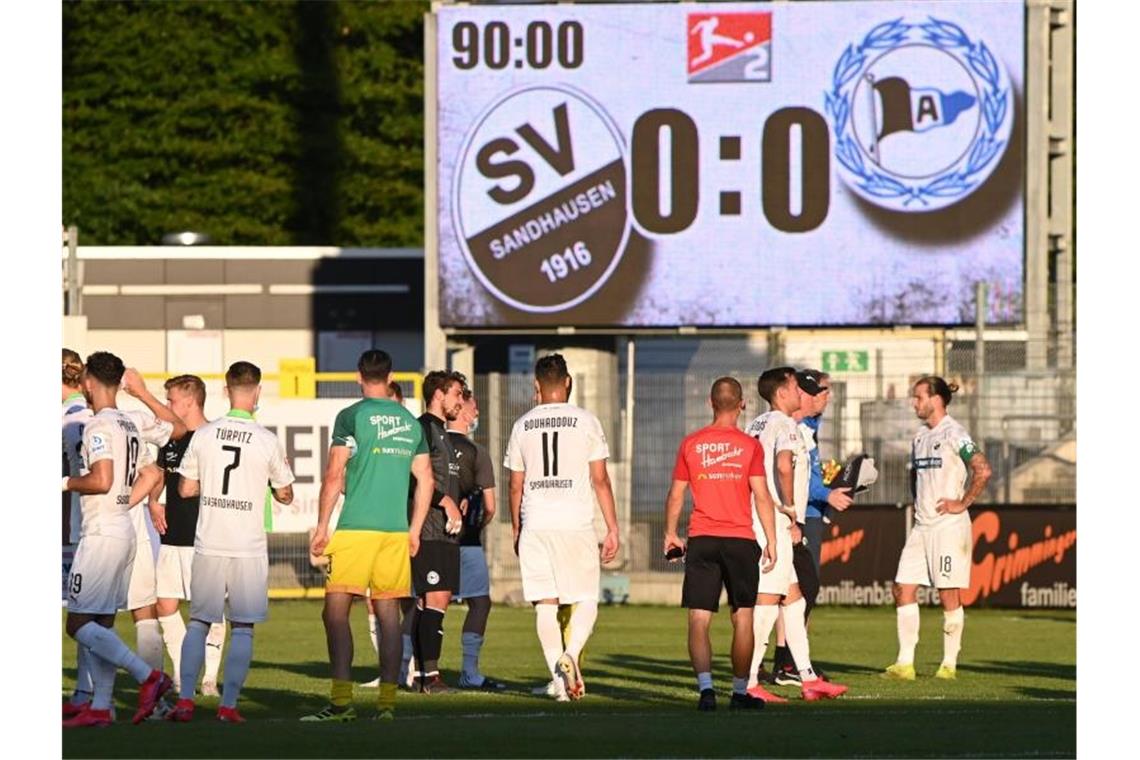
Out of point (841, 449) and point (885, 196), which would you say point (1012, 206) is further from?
point (841, 449)

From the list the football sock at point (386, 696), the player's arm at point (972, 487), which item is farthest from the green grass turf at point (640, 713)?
the player's arm at point (972, 487)

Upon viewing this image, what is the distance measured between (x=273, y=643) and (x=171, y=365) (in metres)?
17.1

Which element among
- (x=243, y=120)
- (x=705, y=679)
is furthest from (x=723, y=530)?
(x=243, y=120)

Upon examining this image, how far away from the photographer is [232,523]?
45.1 feet

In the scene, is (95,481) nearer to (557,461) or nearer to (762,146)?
(557,461)

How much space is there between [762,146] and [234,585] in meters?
16.8

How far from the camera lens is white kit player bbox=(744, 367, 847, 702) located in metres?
15.7

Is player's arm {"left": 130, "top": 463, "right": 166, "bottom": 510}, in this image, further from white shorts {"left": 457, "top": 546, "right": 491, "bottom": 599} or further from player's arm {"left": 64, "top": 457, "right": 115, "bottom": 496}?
white shorts {"left": 457, "top": 546, "right": 491, "bottom": 599}

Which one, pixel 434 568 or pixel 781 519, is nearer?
pixel 781 519

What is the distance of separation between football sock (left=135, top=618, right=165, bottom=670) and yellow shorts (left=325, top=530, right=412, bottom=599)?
162 cm

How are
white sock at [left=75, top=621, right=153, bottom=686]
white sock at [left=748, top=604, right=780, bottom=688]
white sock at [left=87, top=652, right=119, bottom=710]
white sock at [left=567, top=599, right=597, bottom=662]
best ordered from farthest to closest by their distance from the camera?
white sock at [left=748, top=604, right=780, bottom=688]
white sock at [left=567, top=599, right=597, bottom=662]
white sock at [left=87, top=652, right=119, bottom=710]
white sock at [left=75, top=621, right=153, bottom=686]

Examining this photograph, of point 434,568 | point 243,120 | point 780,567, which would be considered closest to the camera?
point 780,567

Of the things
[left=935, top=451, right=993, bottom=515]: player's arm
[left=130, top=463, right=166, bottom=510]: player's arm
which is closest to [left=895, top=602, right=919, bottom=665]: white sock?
[left=935, top=451, right=993, bottom=515]: player's arm

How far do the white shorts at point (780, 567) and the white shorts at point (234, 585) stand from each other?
3.39m
